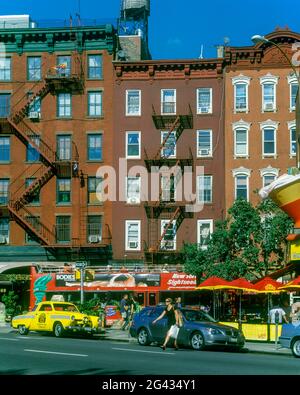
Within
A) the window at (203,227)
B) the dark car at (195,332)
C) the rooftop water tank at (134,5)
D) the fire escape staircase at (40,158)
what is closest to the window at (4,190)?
the fire escape staircase at (40,158)

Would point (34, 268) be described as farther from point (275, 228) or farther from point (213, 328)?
point (213, 328)

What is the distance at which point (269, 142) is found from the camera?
156ft

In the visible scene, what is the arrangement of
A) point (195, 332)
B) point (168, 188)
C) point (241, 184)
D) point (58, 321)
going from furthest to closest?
point (168, 188) → point (241, 184) → point (58, 321) → point (195, 332)

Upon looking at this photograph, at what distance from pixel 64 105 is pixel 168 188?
29.3 feet

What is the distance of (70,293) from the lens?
43.6m

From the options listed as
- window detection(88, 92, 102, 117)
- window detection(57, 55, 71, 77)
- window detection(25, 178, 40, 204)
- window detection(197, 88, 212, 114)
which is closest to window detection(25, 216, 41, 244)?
window detection(25, 178, 40, 204)

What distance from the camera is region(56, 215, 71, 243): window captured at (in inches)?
1917

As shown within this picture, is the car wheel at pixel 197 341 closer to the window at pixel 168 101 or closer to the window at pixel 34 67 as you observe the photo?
the window at pixel 168 101

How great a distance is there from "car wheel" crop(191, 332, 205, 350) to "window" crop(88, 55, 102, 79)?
1119 inches

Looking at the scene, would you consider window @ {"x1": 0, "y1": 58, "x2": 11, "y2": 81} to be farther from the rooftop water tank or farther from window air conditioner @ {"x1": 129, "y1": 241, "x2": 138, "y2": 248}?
window air conditioner @ {"x1": 129, "y1": 241, "x2": 138, "y2": 248}

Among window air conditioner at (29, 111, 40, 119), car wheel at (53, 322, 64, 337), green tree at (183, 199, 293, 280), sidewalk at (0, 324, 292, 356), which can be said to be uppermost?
window air conditioner at (29, 111, 40, 119)

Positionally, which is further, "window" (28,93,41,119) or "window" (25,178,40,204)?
"window" (28,93,41,119)

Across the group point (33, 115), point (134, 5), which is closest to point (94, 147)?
point (33, 115)

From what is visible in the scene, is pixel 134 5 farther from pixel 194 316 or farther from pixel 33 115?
pixel 194 316
